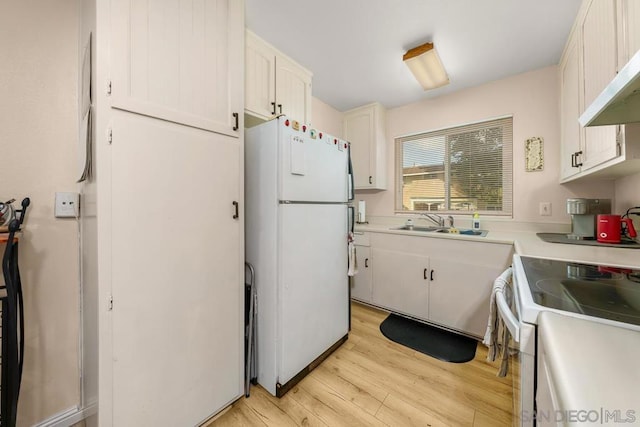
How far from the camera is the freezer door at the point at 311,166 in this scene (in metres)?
1.42

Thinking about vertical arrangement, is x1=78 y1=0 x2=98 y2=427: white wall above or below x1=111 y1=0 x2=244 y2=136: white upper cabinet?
below


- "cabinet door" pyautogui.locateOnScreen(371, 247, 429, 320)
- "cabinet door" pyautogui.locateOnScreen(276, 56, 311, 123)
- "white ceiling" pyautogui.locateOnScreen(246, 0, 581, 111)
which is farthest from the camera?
"cabinet door" pyautogui.locateOnScreen(371, 247, 429, 320)

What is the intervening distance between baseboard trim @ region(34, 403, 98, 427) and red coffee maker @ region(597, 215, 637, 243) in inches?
119

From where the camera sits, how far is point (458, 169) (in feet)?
8.93

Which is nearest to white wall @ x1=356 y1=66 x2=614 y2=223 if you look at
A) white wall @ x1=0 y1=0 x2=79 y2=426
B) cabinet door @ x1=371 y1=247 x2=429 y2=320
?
cabinet door @ x1=371 y1=247 x2=429 y2=320

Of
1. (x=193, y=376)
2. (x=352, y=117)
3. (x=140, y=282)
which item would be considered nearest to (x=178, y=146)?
(x=140, y=282)

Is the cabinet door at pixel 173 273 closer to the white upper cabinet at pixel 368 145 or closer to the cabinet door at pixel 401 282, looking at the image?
the cabinet door at pixel 401 282

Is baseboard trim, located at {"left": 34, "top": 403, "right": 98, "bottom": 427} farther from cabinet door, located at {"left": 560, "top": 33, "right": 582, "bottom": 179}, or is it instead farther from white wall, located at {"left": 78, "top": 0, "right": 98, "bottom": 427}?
cabinet door, located at {"left": 560, "top": 33, "right": 582, "bottom": 179}

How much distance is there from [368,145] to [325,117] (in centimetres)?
64

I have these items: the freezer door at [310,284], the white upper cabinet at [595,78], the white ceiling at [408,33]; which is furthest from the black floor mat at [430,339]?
the white ceiling at [408,33]

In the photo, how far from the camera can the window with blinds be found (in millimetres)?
2443

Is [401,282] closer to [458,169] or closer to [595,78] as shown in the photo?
[458,169]

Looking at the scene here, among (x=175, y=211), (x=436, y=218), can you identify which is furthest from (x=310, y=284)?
(x=436, y=218)

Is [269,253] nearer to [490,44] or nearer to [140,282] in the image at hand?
[140,282]
